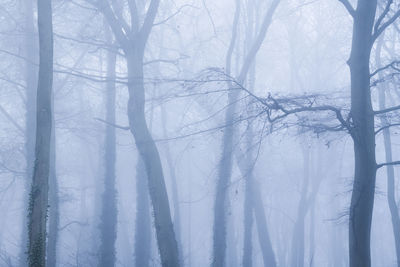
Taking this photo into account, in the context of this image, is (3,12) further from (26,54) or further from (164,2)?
(164,2)

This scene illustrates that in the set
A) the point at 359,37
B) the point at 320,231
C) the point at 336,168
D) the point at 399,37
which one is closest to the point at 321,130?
the point at 359,37

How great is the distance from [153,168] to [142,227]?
1013 cm

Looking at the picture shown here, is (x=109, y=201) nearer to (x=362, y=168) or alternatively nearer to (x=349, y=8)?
(x=362, y=168)

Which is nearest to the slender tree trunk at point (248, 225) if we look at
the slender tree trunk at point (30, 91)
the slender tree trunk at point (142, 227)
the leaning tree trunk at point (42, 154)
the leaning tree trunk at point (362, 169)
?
the slender tree trunk at point (142, 227)

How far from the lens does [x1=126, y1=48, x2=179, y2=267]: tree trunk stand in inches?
379

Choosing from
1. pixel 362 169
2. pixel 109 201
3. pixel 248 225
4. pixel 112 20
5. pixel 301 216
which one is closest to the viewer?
pixel 362 169

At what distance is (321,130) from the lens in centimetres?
705

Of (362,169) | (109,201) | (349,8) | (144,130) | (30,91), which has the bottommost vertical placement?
(109,201)

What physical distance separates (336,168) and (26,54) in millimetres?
21484

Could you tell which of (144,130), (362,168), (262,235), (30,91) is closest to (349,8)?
(362,168)

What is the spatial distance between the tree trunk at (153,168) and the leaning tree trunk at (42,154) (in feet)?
5.84

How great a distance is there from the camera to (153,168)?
32.7 feet

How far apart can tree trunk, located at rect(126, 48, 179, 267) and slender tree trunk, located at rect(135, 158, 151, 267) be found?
9635 millimetres

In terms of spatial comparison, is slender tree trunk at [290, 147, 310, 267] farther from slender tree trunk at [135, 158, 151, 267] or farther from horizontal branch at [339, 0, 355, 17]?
horizontal branch at [339, 0, 355, 17]
